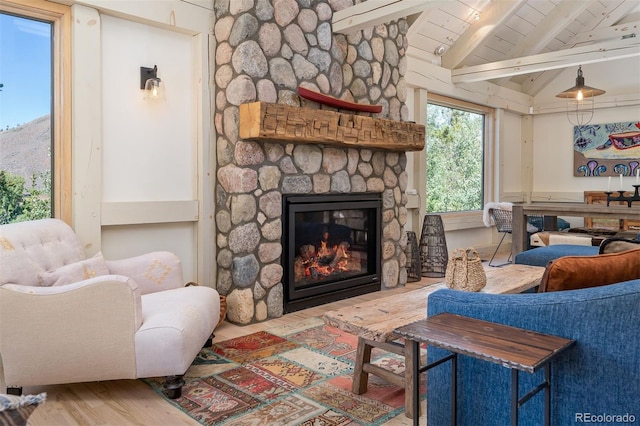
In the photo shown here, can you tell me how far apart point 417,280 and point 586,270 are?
3.57 m

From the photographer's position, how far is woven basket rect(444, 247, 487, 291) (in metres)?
2.32

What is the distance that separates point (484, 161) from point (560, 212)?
3.70 metres

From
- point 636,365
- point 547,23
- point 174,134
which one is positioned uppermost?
point 547,23

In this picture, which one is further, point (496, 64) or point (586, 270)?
point (496, 64)

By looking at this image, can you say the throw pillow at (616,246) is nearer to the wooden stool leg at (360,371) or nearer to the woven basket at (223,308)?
the wooden stool leg at (360,371)

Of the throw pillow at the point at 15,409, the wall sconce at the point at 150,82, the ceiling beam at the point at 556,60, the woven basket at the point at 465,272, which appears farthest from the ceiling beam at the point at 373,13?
the throw pillow at the point at 15,409

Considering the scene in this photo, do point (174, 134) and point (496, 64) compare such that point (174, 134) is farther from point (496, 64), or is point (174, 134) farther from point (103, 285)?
point (496, 64)

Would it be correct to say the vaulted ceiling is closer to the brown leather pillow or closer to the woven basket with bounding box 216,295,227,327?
the woven basket with bounding box 216,295,227,327

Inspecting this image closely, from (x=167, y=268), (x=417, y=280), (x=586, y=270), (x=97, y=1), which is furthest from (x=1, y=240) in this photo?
(x=417, y=280)

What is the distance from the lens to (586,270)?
63.9 inches

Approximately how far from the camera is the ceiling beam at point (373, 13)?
3422 mm

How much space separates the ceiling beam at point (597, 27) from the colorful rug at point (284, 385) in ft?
20.8

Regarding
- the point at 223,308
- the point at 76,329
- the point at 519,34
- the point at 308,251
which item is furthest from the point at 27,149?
the point at 519,34

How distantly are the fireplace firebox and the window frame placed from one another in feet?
5.26
